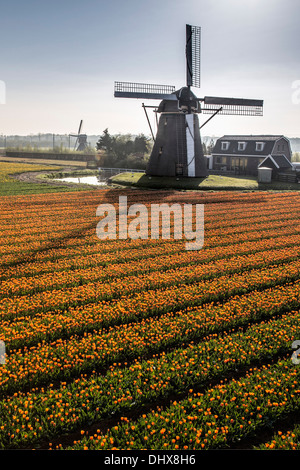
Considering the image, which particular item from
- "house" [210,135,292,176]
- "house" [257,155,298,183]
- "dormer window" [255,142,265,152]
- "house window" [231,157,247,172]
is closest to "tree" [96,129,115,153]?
"house" [210,135,292,176]

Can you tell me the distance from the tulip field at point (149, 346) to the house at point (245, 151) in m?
41.5

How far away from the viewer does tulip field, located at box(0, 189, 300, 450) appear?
5.38 m

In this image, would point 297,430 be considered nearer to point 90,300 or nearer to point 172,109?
point 90,300

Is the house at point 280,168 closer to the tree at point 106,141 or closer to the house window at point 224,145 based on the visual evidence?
the house window at point 224,145

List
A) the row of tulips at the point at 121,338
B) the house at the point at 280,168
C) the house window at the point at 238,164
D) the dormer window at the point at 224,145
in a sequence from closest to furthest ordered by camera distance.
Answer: the row of tulips at the point at 121,338 < the house at the point at 280,168 < the house window at the point at 238,164 < the dormer window at the point at 224,145

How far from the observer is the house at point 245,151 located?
53.0m

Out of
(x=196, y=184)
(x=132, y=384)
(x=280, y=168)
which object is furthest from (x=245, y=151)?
(x=132, y=384)

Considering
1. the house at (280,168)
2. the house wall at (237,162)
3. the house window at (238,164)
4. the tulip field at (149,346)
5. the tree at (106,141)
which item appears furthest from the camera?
the tree at (106,141)

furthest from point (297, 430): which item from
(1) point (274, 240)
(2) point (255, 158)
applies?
(2) point (255, 158)

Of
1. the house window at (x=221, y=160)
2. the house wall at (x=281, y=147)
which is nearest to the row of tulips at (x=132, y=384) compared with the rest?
the house wall at (x=281, y=147)

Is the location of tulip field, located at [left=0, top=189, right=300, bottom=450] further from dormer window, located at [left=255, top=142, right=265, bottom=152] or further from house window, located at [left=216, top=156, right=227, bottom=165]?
house window, located at [left=216, top=156, right=227, bottom=165]

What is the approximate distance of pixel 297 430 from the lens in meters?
5.31

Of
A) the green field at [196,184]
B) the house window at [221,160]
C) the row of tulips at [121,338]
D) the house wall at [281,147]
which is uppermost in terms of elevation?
the house wall at [281,147]
